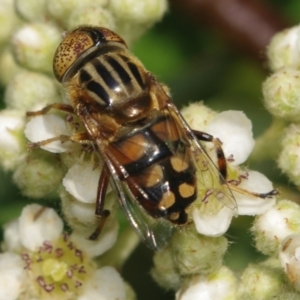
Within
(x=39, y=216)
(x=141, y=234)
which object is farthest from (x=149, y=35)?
(x=141, y=234)

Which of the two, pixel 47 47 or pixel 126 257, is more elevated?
pixel 47 47

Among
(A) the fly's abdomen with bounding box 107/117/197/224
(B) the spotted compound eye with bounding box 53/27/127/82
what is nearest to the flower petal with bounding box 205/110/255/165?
(A) the fly's abdomen with bounding box 107/117/197/224

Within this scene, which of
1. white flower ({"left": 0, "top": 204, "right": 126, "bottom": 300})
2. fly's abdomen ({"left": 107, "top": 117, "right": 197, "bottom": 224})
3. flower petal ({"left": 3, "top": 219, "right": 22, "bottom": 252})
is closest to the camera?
fly's abdomen ({"left": 107, "top": 117, "right": 197, "bottom": 224})

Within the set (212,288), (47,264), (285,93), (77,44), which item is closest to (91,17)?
(77,44)

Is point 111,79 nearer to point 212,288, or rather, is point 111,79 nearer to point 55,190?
point 55,190

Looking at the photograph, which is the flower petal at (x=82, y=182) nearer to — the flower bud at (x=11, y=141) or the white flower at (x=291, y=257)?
the flower bud at (x=11, y=141)

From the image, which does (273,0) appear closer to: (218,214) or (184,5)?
(184,5)

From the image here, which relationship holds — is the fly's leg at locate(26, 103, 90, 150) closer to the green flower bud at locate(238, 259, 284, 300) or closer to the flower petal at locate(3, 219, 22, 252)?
the flower petal at locate(3, 219, 22, 252)
